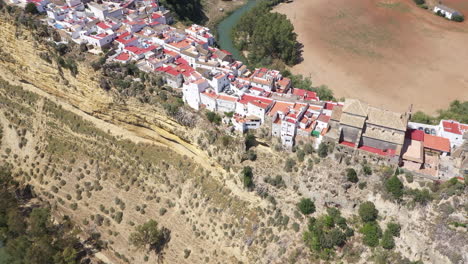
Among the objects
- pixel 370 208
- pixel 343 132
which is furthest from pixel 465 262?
pixel 343 132


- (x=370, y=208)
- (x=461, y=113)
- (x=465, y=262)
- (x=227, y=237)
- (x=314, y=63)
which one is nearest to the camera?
(x=465, y=262)

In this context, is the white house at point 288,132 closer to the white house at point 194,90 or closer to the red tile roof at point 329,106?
the red tile roof at point 329,106

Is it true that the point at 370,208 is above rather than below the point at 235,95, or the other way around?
below

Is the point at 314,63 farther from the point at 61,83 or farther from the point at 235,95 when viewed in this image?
the point at 61,83

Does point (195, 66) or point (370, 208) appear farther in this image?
point (195, 66)

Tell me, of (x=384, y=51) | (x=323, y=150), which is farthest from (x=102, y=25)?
(x=384, y=51)

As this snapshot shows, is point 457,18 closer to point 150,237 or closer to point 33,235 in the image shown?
point 150,237
